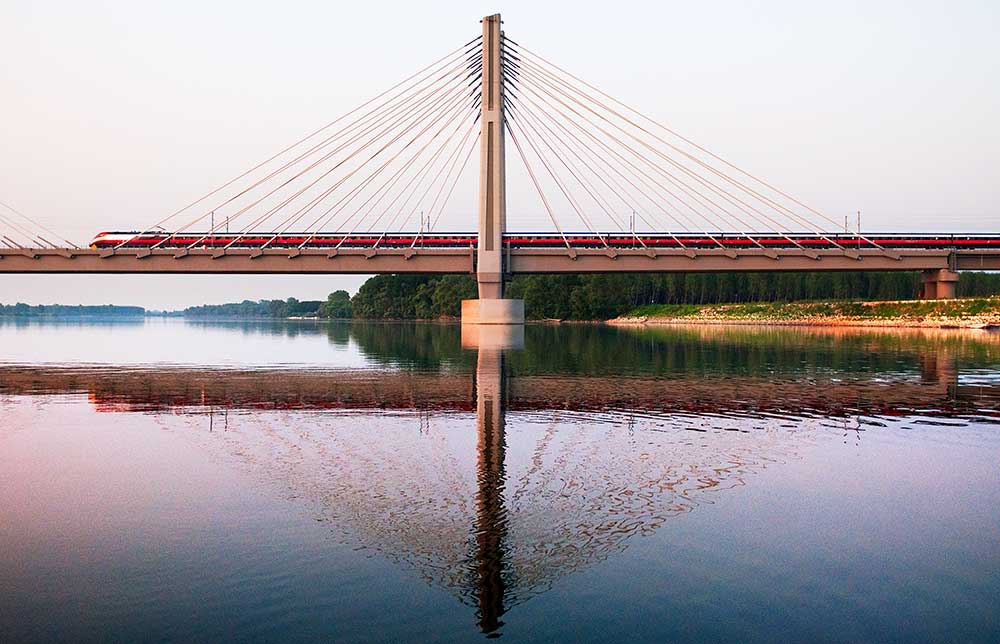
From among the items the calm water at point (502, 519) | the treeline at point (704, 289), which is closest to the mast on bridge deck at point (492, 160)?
the calm water at point (502, 519)

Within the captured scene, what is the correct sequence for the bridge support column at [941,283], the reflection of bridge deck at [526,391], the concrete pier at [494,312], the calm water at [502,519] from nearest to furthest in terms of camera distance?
the calm water at [502,519] → the reflection of bridge deck at [526,391] → the concrete pier at [494,312] → the bridge support column at [941,283]

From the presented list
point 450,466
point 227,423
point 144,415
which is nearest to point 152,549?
point 450,466

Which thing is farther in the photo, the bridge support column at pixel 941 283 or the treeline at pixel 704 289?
the treeline at pixel 704 289

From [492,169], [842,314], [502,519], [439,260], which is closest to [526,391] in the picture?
[502,519]

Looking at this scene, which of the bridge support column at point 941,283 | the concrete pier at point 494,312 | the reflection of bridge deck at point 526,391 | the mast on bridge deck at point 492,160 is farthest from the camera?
the bridge support column at point 941,283

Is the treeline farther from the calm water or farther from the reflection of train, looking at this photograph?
the calm water

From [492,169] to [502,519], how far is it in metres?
65.0

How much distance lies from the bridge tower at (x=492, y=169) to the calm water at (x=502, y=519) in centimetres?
5087

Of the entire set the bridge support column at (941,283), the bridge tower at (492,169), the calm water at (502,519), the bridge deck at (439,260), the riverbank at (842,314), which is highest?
the bridge tower at (492,169)

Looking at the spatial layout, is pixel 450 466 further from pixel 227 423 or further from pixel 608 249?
pixel 608 249

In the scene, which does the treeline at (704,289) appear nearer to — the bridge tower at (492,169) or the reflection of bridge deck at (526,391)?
the bridge tower at (492,169)

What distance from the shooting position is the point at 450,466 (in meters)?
15.3

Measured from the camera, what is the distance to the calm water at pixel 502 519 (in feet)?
27.6

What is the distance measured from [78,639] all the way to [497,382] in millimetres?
23800
